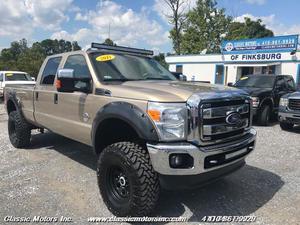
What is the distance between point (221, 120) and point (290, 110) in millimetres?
6361

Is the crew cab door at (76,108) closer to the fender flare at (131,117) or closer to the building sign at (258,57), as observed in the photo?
the fender flare at (131,117)

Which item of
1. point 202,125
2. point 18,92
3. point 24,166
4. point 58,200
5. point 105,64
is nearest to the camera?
point 202,125

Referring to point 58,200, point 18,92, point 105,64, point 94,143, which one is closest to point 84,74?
point 105,64

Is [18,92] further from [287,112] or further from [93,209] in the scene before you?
[287,112]

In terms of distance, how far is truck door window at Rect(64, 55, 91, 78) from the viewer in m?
4.52

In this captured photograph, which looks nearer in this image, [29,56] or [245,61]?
[245,61]

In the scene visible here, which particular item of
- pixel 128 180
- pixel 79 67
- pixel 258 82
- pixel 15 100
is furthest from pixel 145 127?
pixel 258 82

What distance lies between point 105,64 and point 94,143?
46.1 inches

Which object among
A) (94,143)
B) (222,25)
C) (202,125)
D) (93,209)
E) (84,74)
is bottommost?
(93,209)

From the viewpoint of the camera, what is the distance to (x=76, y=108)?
456 centimetres

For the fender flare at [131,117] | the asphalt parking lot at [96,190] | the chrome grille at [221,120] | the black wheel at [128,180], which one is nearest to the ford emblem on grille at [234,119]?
the chrome grille at [221,120]

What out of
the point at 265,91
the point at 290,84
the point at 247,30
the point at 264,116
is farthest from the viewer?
the point at 247,30

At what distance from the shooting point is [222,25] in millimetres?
46781

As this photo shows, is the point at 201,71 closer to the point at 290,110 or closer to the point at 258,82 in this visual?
the point at 258,82
